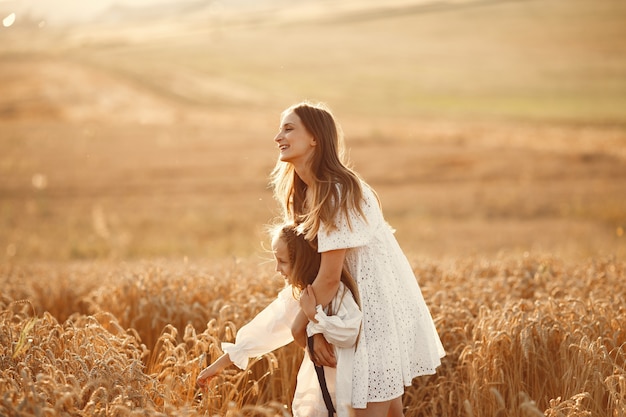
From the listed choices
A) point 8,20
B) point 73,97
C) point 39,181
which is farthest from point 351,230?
point 73,97

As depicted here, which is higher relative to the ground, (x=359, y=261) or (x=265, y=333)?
(x=359, y=261)

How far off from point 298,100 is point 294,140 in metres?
44.1

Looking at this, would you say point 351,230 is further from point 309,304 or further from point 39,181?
point 39,181

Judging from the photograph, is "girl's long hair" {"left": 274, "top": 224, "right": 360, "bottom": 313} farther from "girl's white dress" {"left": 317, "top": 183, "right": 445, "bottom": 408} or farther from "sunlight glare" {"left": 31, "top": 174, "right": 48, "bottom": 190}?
"sunlight glare" {"left": 31, "top": 174, "right": 48, "bottom": 190}

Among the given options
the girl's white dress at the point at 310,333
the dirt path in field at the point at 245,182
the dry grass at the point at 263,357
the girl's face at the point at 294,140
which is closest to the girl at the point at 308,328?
the girl's white dress at the point at 310,333

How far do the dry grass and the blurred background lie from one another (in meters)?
1.08

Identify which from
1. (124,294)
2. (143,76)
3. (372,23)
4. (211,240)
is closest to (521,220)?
(211,240)

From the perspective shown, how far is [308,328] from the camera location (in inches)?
145

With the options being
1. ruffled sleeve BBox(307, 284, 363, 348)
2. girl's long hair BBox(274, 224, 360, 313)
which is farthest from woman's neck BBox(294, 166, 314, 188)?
ruffled sleeve BBox(307, 284, 363, 348)

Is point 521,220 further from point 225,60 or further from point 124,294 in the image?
point 225,60

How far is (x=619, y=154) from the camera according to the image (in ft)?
87.4

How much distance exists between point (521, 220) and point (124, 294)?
15.0 meters

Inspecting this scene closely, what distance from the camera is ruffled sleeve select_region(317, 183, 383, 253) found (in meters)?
3.58

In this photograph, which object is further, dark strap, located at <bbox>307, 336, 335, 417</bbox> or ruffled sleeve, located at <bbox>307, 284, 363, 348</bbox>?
dark strap, located at <bbox>307, 336, 335, 417</bbox>
